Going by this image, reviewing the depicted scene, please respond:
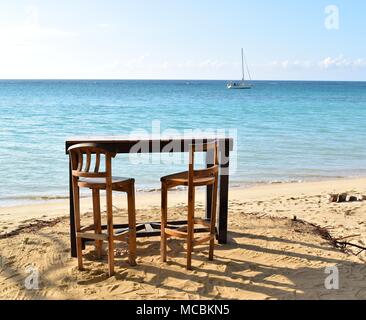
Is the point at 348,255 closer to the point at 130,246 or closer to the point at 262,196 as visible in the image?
the point at 130,246

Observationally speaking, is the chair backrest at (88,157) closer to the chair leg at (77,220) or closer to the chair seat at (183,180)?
the chair leg at (77,220)

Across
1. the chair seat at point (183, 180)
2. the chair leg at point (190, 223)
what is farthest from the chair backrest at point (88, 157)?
the chair leg at point (190, 223)

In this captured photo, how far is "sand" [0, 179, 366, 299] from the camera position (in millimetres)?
3729

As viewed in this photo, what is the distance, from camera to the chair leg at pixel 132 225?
162 inches

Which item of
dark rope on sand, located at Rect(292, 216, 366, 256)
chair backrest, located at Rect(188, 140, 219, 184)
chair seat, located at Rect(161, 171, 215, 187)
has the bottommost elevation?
dark rope on sand, located at Rect(292, 216, 366, 256)

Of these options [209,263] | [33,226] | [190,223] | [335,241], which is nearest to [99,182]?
[190,223]

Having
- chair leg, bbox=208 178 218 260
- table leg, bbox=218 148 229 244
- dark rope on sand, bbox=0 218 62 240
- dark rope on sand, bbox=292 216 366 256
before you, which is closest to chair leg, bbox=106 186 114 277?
chair leg, bbox=208 178 218 260

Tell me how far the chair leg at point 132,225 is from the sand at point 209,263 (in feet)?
0.36

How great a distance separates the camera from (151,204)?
758 cm

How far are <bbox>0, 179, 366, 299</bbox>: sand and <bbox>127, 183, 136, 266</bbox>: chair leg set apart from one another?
0.11 meters

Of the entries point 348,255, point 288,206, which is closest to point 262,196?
point 288,206

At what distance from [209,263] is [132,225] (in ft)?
2.80

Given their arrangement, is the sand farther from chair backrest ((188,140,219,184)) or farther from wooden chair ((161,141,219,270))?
chair backrest ((188,140,219,184))

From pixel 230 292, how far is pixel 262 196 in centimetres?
459
